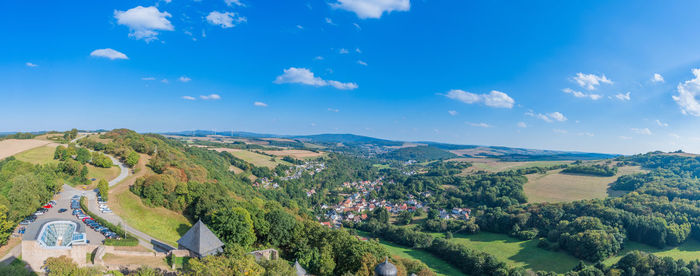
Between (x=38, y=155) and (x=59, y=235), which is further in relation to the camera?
(x=38, y=155)

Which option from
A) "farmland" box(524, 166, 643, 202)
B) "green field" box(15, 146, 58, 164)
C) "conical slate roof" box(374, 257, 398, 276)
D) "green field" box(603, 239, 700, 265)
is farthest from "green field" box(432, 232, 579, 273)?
"green field" box(15, 146, 58, 164)

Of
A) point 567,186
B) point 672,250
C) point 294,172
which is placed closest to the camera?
point 672,250

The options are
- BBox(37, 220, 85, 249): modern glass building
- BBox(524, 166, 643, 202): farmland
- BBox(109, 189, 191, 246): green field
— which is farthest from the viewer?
BBox(524, 166, 643, 202): farmland

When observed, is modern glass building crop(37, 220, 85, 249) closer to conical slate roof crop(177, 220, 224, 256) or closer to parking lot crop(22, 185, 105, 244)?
parking lot crop(22, 185, 105, 244)

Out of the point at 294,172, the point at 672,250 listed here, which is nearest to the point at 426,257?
the point at 672,250

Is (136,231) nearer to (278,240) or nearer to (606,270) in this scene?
(278,240)

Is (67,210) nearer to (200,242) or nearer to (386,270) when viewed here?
(200,242)

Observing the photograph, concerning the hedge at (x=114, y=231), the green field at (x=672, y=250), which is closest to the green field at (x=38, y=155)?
the hedge at (x=114, y=231)
